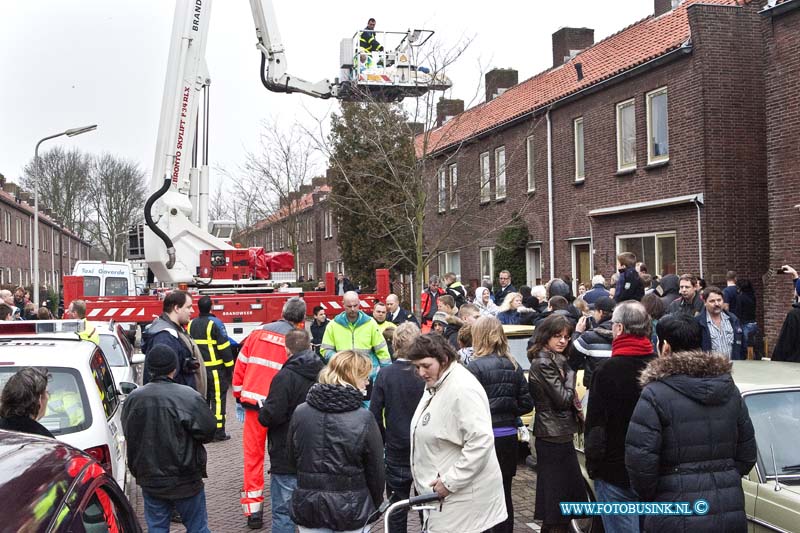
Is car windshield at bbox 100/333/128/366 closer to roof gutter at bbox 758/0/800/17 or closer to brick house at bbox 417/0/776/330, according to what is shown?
brick house at bbox 417/0/776/330

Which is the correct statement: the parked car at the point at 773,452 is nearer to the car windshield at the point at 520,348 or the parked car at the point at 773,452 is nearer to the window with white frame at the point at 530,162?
the car windshield at the point at 520,348

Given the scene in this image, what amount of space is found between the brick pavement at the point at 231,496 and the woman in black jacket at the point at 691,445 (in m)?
2.86

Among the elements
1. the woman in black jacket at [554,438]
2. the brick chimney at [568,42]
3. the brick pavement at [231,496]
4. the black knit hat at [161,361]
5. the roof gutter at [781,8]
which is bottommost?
the brick pavement at [231,496]

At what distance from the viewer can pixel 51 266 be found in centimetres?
6141

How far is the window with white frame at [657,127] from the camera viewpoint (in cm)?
1742

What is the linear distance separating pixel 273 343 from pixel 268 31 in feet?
36.1

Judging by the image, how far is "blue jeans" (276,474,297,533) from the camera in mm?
5844

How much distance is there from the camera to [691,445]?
3.93 meters

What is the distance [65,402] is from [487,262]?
21.5 m

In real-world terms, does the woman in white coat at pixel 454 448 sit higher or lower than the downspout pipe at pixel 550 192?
lower

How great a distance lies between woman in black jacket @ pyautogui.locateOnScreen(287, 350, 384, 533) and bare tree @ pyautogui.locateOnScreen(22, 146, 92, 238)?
57.0m

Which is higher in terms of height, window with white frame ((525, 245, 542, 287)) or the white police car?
window with white frame ((525, 245, 542, 287))

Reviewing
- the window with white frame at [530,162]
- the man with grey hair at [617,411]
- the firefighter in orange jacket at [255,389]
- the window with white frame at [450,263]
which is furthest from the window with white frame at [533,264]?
the man with grey hair at [617,411]

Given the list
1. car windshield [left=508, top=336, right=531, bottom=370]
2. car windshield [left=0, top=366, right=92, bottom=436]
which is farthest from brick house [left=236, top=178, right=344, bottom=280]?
car windshield [left=0, top=366, right=92, bottom=436]
